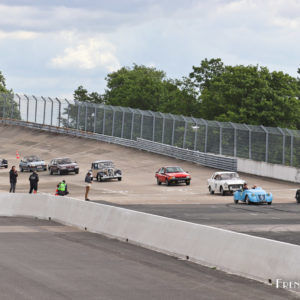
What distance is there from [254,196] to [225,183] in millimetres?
5473

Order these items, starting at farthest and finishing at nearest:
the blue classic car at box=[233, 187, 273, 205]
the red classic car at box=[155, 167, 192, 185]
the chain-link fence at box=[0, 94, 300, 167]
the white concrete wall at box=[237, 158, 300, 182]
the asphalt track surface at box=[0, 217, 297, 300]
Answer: the chain-link fence at box=[0, 94, 300, 167] < the white concrete wall at box=[237, 158, 300, 182] < the red classic car at box=[155, 167, 192, 185] < the blue classic car at box=[233, 187, 273, 205] < the asphalt track surface at box=[0, 217, 297, 300]

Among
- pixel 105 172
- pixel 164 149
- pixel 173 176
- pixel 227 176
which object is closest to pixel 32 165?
pixel 105 172

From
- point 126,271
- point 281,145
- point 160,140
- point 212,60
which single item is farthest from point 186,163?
point 212,60

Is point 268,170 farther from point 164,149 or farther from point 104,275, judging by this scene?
point 104,275

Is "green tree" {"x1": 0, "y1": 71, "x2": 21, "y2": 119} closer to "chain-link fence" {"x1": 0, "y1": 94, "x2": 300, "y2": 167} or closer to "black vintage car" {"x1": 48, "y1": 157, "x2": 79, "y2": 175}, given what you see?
"chain-link fence" {"x1": 0, "y1": 94, "x2": 300, "y2": 167}

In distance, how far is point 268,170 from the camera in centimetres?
4856

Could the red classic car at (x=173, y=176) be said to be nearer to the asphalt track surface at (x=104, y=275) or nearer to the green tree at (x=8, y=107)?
the asphalt track surface at (x=104, y=275)

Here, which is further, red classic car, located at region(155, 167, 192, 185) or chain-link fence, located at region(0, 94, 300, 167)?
chain-link fence, located at region(0, 94, 300, 167)

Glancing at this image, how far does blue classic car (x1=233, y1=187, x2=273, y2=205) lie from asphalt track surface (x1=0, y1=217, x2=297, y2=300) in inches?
569

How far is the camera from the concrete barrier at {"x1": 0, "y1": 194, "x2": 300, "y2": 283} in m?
13.4

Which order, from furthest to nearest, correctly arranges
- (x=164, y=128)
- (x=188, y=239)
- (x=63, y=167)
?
1. (x=164, y=128)
2. (x=63, y=167)
3. (x=188, y=239)

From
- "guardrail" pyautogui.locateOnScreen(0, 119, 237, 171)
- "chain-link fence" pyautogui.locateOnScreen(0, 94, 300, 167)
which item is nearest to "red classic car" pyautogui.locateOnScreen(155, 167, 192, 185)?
"chain-link fence" pyautogui.locateOnScreen(0, 94, 300, 167)

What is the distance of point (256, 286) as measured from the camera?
13.1m

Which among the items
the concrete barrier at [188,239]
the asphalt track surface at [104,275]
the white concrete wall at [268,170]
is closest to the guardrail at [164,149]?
the white concrete wall at [268,170]
